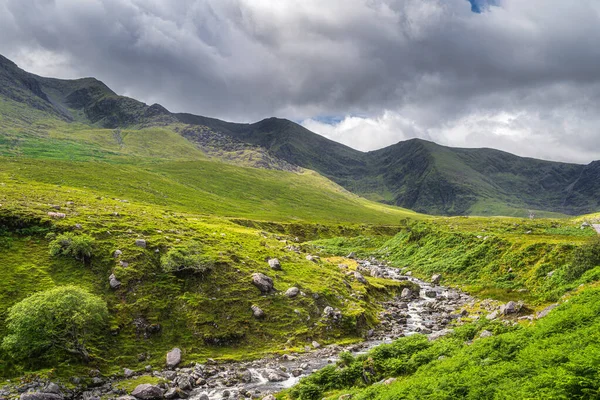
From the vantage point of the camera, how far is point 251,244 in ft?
230

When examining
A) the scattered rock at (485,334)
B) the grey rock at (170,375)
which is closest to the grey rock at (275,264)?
the grey rock at (170,375)

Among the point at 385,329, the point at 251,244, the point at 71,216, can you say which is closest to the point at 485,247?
the point at 385,329

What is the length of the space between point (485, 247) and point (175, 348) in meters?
66.4

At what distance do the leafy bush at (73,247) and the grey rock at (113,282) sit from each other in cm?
521

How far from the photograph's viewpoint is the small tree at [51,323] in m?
31.4

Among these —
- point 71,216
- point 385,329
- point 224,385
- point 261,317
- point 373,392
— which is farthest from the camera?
point 71,216

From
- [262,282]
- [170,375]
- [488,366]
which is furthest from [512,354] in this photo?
[262,282]

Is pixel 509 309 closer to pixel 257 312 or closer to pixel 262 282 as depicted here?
pixel 257 312

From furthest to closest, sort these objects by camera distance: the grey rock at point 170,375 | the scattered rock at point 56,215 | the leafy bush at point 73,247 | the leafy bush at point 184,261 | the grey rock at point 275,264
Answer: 1. the grey rock at point 275,264
2. the scattered rock at point 56,215
3. the leafy bush at point 184,261
4. the leafy bush at point 73,247
5. the grey rock at point 170,375

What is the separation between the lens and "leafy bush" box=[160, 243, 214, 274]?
4766 centimetres

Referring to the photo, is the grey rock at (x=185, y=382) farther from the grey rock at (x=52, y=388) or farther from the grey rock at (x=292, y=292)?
the grey rock at (x=292, y=292)

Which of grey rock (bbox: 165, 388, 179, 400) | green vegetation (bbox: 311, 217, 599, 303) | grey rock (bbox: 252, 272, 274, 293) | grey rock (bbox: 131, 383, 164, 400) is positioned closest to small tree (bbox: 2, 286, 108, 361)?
grey rock (bbox: 131, 383, 164, 400)

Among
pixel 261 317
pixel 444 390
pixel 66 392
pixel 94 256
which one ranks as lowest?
pixel 66 392

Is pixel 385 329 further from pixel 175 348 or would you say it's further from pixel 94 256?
pixel 94 256
